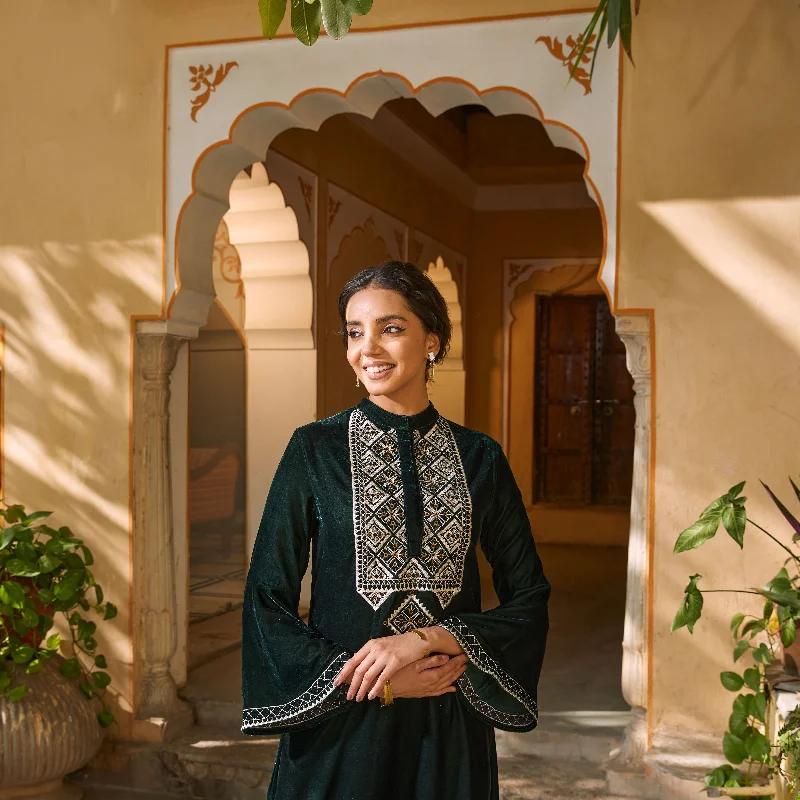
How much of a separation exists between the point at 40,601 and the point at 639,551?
2.21m

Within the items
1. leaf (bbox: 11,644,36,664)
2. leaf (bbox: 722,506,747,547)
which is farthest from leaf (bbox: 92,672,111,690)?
leaf (bbox: 722,506,747,547)

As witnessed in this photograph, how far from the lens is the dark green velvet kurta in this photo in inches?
67.4

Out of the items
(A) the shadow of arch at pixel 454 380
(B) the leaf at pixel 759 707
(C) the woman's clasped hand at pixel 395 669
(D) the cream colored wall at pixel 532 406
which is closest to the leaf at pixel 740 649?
(B) the leaf at pixel 759 707

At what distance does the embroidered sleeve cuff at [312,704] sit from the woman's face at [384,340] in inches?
19.1

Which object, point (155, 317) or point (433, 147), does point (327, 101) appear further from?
point (433, 147)

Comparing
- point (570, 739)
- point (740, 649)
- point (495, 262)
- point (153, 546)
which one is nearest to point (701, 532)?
point (740, 649)

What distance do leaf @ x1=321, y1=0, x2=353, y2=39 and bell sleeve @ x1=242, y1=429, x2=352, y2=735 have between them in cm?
73

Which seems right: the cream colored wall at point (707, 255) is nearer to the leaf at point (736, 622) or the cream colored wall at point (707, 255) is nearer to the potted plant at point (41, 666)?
the leaf at point (736, 622)

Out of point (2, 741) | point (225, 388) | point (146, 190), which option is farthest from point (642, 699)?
point (225, 388)

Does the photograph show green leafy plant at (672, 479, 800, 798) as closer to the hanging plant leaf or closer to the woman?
the woman

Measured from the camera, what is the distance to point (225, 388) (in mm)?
7582

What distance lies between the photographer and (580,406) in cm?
938

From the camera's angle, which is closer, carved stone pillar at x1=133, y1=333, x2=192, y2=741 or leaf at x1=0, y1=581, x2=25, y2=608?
leaf at x1=0, y1=581, x2=25, y2=608

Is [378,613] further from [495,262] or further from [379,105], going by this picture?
[495,262]
